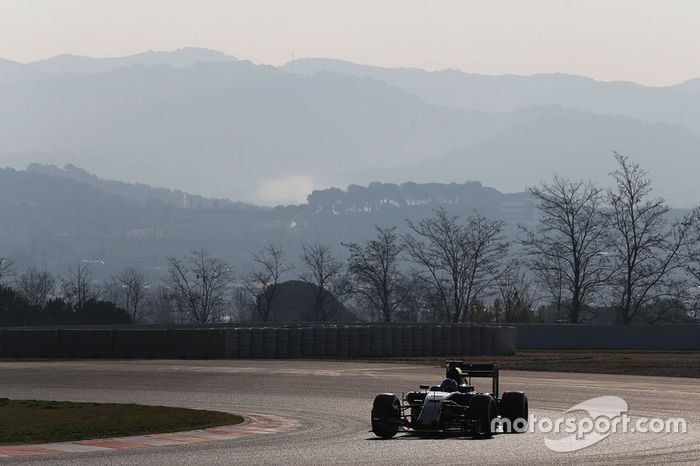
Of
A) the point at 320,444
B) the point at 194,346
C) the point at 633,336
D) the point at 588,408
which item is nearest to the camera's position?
the point at 320,444

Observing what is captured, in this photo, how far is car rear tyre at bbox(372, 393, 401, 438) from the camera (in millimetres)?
24641

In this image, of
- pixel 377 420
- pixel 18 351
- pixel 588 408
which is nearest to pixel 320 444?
pixel 377 420

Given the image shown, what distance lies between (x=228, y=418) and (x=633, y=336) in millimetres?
53240

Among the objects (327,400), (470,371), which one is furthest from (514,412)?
(327,400)

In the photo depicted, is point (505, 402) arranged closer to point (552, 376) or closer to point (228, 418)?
point (228, 418)

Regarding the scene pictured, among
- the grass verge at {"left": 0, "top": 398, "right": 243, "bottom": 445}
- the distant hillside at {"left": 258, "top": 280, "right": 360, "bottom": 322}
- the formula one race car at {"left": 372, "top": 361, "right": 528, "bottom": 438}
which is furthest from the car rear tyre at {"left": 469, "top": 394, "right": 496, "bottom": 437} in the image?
the distant hillside at {"left": 258, "top": 280, "right": 360, "bottom": 322}

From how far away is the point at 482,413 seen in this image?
24375mm

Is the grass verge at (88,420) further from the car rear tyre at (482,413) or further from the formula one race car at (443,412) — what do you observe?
the car rear tyre at (482,413)

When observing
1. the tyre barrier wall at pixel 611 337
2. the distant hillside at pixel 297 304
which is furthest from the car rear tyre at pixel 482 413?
the distant hillside at pixel 297 304

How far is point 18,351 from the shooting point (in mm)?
65938

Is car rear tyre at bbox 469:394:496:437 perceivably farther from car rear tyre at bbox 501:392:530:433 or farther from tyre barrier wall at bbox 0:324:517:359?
tyre barrier wall at bbox 0:324:517:359

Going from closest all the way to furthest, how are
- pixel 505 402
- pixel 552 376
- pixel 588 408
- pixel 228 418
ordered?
pixel 505 402 < pixel 228 418 < pixel 588 408 < pixel 552 376

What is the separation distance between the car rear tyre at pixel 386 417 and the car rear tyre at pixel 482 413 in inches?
57.1

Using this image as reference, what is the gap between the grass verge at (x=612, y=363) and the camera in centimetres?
5066
